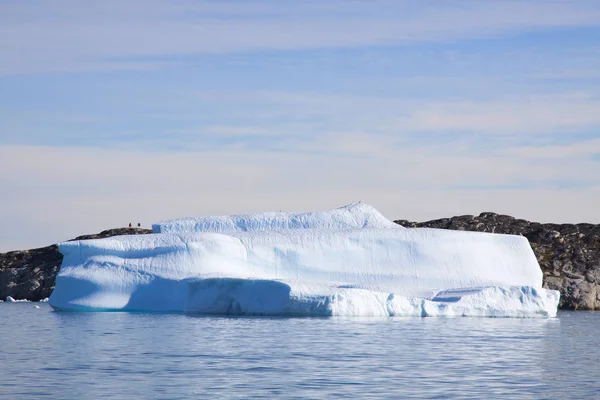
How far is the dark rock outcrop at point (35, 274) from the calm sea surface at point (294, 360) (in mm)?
27086

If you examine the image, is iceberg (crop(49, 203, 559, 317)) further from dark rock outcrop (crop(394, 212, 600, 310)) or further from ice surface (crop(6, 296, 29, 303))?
ice surface (crop(6, 296, 29, 303))

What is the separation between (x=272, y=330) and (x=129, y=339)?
385 centimetres

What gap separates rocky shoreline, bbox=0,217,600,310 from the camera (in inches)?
1695

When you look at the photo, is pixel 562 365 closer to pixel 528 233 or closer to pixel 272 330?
pixel 272 330

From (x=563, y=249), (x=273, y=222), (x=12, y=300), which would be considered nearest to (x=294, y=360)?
(x=273, y=222)

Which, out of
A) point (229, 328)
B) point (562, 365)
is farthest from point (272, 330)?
point (562, 365)

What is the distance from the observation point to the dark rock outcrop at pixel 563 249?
141 feet

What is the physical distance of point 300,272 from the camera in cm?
3225

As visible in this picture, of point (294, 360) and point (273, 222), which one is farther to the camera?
point (273, 222)

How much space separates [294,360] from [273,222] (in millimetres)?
19031

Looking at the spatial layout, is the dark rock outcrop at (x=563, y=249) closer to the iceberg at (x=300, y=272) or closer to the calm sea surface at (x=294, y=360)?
the iceberg at (x=300, y=272)

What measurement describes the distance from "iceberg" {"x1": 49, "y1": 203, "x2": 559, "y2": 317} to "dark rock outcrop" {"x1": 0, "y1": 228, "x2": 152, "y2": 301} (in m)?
19.5

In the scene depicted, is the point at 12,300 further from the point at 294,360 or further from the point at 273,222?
the point at 294,360

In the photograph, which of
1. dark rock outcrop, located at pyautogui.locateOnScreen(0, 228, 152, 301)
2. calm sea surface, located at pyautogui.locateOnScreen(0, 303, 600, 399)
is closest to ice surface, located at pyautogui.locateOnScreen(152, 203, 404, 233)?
calm sea surface, located at pyautogui.locateOnScreen(0, 303, 600, 399)
